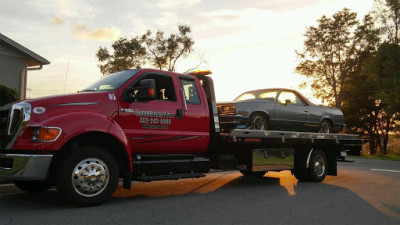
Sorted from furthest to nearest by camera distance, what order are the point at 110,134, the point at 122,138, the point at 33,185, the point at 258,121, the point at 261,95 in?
the point at 261,95 → the point at 258,121 → the point at 33,185 → the point at 122,138 → the point at 110,134

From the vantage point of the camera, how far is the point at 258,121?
948cm

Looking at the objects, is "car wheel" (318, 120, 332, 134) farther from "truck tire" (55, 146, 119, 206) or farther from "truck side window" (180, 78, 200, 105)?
"truck tire" (55, 146, 119, 206)

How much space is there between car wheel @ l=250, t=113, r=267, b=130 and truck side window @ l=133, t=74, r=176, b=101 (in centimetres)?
267

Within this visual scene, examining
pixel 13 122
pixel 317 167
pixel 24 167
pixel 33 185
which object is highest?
pixel 13 122

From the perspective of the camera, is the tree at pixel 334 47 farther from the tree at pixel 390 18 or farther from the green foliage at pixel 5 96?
the green foliage at pixel 5 96

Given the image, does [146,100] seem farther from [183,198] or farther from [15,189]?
[15,189]

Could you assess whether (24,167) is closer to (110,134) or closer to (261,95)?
(110,134)

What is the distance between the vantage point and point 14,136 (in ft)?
18.1

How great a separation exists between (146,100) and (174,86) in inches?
34.9

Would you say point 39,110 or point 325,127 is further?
point 325,127

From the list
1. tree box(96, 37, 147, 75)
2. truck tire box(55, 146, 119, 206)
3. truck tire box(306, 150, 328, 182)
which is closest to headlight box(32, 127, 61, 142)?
truck tire box(55, 146, 119, 206)

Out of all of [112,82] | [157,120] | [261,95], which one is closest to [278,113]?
[261,95]

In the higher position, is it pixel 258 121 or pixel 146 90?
pixel 146 90

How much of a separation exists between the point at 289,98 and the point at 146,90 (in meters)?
4.96
